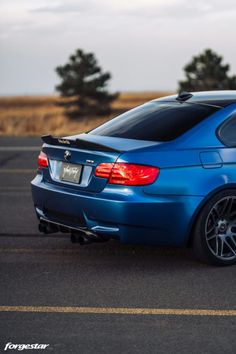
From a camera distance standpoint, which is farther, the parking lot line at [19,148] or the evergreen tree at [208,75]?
Result: the evergreen tree at [208,75]

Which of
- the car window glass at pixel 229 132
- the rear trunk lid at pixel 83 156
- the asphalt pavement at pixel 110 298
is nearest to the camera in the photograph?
the asphalt pavement at pixel 110 298

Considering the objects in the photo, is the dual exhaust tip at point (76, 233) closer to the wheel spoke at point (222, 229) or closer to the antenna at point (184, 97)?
the wheel spoke at point (222, 229)

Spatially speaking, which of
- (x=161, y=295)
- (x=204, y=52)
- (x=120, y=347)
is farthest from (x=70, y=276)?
(x=204, y=52)

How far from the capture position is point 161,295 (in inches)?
233

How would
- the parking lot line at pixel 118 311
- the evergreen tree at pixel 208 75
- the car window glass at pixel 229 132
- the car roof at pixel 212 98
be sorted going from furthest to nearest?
the evergreen tree at pixel 208 75, the car roof at pixel 212 98, the car window glass at pixel 229 132, the parking lot line at pixel 118 311

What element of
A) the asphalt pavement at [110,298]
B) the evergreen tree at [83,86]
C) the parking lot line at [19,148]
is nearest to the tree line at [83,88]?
the evergreen tree at [83,86]

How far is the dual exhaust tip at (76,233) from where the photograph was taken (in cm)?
664

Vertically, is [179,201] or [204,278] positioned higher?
[179,201]

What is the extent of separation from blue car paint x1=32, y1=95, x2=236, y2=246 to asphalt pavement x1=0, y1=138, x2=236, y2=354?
41 centimetres

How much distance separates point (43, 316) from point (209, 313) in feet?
3.70

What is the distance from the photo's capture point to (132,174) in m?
6.40

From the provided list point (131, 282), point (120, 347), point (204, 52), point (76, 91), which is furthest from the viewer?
point (76, 91)

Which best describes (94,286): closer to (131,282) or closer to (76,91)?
(131,282)

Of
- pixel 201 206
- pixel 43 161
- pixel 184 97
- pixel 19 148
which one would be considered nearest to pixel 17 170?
pixel 19 148
